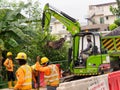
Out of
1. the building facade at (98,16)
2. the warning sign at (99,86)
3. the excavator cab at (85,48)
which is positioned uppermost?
the building facade at (98,16)

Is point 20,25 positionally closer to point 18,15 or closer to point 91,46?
point 18,15

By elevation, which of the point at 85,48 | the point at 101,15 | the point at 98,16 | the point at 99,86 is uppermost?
the point at 101,15

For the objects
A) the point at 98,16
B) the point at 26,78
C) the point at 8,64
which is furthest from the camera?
the point at 98,16

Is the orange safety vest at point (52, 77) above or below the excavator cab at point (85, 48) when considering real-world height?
below

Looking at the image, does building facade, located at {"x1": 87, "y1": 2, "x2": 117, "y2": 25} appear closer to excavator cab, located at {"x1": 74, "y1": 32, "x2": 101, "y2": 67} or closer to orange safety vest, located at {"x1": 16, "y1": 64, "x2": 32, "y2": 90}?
excavator cab, located at {"x1": 74, "y1": 32, "x2": 101, "y2": 67}

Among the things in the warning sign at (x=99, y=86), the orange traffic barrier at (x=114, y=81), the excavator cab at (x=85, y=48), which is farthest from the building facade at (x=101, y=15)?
the warning sign at (x=99, y=86)

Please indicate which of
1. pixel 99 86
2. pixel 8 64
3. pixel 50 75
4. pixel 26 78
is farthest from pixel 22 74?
pixel 8 64

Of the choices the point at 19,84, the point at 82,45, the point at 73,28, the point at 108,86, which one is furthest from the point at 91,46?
the point at 19,84

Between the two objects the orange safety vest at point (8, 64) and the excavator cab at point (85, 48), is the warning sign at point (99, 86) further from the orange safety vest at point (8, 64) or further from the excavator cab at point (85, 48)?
the orange safety vest at point (8, 64)

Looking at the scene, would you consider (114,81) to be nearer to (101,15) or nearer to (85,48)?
(85,48)

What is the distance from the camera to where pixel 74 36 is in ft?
52.6

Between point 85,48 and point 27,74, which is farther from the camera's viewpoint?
point 85,48

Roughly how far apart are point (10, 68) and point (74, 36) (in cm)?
388

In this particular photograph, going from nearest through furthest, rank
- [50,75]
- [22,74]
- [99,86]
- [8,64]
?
[22,74]
[50,75]
[99,86]
[8,64]
